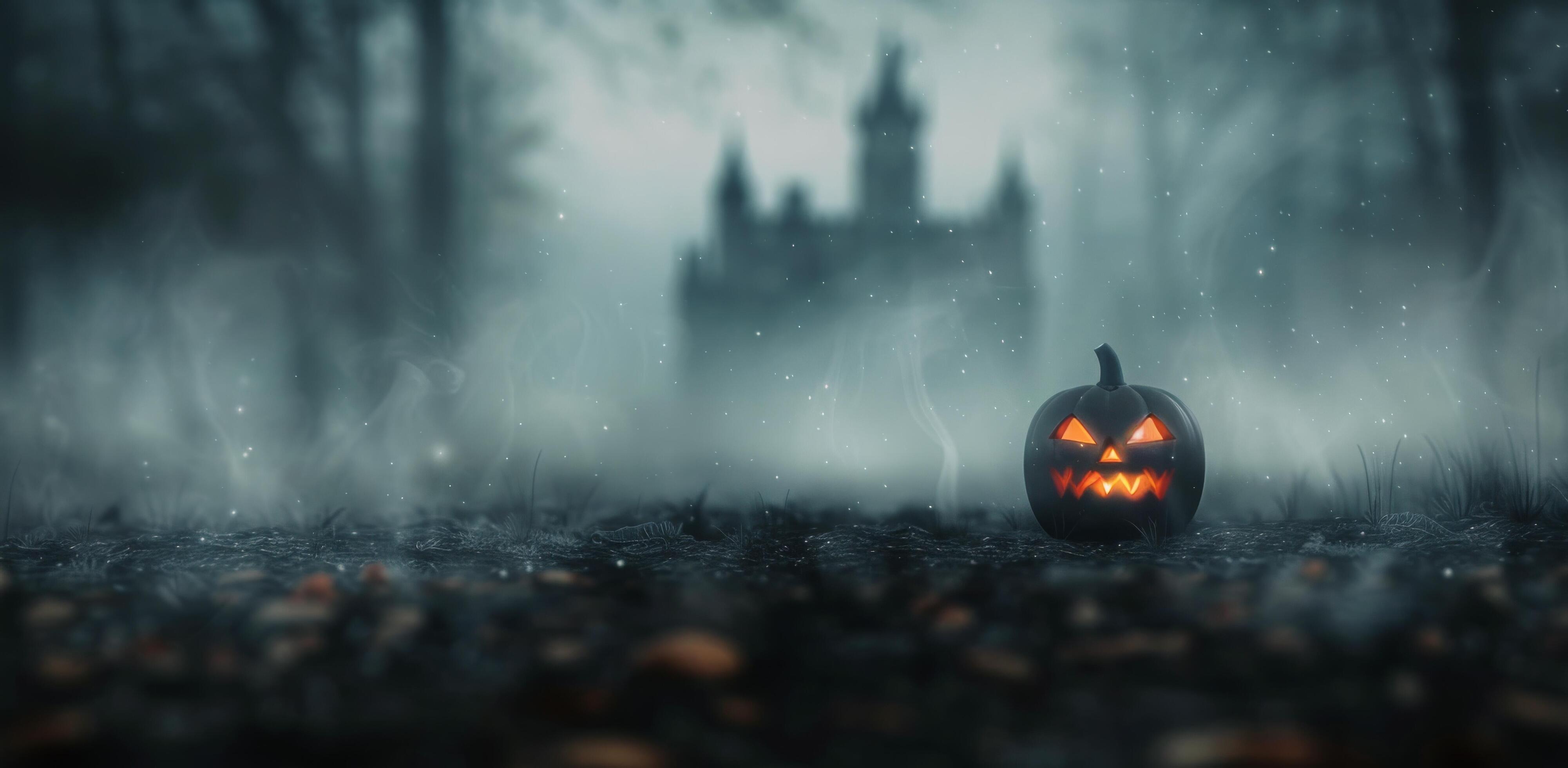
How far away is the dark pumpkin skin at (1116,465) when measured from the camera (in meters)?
4.64

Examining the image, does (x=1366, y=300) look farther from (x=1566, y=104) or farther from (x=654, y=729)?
(x=654, y=729)

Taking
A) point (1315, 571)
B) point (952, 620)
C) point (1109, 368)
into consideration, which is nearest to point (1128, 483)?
point (1109, 368)

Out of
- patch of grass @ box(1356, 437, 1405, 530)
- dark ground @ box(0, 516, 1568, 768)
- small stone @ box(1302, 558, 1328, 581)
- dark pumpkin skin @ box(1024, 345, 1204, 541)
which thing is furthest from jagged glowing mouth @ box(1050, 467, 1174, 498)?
patch of grass @ box(1356, 437, 1405, 530)

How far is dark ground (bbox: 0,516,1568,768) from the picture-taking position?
1727 millimetres

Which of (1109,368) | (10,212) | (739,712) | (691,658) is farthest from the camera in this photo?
(10,212)

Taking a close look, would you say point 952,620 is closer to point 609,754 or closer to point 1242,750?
point 1242,750

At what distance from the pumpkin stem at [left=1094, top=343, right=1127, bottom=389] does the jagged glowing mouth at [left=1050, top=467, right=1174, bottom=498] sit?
63cm

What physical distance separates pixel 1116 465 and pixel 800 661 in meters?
2.93

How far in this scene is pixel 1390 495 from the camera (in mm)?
5328

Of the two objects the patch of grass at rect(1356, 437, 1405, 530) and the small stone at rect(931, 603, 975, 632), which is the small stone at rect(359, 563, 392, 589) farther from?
the patch of grass at rect(1356, 437, 1405, 530)

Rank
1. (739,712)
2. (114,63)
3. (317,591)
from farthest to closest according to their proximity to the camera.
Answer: (114,63), (317,591), (739,712)

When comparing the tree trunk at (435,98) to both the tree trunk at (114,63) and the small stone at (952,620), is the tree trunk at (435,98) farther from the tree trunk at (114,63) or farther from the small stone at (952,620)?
the small stone at (952,620)

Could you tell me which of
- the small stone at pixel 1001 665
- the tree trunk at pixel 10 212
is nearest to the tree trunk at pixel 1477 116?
the small stone at pixel 1001 665

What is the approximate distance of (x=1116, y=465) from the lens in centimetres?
461
